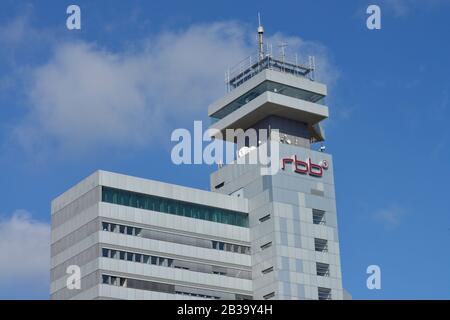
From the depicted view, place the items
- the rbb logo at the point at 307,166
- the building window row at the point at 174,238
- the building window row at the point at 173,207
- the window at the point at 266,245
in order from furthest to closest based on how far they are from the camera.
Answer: the rbb logo at the point at 307,166, the window at the point at 266,245, the building window row at the point at 173,207, the building window row at the point at 174,238

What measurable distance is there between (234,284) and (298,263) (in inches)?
410

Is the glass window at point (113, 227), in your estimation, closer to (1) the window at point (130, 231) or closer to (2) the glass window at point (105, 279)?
(1) the window at point (130, 231)

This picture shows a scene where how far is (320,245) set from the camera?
15025cm

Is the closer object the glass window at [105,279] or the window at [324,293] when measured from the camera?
the glass window at [105,279]

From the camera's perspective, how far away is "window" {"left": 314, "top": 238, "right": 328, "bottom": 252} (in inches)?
5891

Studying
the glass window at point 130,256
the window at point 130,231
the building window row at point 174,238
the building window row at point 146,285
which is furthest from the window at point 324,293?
the window at point 130,231

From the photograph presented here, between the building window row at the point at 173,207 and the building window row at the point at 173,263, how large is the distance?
7.66 m

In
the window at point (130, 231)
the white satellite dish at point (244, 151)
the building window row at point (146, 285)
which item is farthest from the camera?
the white satellite dish at point (244, 151)

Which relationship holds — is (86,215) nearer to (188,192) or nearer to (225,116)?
(188,192)

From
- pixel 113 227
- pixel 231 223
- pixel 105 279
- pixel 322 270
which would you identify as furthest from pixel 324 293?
pixel 105 279

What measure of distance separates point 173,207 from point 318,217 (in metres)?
24.3

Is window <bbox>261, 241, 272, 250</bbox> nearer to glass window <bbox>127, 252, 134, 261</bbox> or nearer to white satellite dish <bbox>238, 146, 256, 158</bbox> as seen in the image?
white satellite dish <bbox>238, 146, 256, 158</bbox>

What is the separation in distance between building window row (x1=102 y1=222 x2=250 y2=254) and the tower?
11.3 feet

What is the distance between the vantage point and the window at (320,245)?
14962cm
